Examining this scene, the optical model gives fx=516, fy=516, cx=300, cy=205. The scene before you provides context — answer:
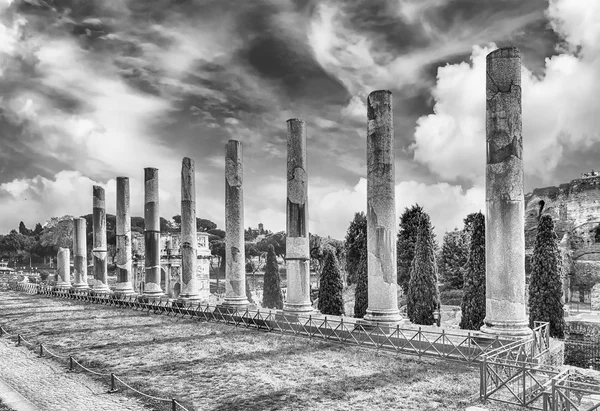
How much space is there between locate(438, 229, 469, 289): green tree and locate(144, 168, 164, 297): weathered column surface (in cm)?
3409

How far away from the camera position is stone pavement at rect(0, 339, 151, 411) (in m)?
11.8

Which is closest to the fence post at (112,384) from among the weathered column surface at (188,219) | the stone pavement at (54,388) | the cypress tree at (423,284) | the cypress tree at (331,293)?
the stone pavement at (54,388)

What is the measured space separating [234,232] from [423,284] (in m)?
14.0

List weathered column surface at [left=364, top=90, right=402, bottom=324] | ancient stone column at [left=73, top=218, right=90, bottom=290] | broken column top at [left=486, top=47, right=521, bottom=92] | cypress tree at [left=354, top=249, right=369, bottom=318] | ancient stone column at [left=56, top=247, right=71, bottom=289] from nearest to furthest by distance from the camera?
1. broken column top at [left=486, top=47, right=521, bottom=92]
2. weathered column surface at [left=364, top=90, right=402, bottom=324]
3. cypress tree at [left=354, top=249, right=369, bottom=318]
4. ancient stone column at [left=73, top=218, right=90, bottom=290]
5. ancient stone column at [left=56, top=247, right=71, bottom=289]

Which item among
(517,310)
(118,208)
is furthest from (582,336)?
(118,208)

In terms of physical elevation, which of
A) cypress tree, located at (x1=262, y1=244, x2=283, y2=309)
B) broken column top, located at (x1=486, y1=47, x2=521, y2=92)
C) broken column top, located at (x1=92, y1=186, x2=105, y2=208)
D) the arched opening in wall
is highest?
broken column top, located at (x1=486, y1=47, x2=521, y2=92)

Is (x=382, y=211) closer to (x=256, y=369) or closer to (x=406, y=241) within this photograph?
(x=256, y=369)

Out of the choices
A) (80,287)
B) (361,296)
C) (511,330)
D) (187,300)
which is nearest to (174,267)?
(80,287)

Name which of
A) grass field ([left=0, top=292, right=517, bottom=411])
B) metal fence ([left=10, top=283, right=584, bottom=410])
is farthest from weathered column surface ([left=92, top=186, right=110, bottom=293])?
grass field ([left=0, top=292, right=517, bottom=411])

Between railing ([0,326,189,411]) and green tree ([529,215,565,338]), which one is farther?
green tree ([529,215,565,338])

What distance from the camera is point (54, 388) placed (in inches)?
528

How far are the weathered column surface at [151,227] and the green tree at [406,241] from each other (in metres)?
23.9

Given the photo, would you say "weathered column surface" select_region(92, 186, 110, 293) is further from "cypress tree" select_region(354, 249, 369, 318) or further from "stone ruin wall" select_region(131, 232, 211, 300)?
"cypress tree" select_region(354, 249, 369, 318)

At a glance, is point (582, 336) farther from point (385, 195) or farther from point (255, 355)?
point (255, 355)
